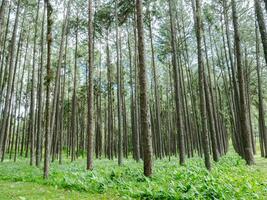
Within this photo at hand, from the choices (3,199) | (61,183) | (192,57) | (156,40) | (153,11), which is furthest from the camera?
(192,57)

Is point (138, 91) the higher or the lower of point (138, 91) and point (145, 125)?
the higher

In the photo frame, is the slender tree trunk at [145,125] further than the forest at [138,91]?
Yes

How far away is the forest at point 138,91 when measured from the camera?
310 inches

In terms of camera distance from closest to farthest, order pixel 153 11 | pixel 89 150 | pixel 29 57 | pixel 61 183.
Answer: pixel 61 183 → pixel 89 150 → pixel 153 11 → pixel 29 57

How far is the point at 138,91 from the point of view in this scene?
888 inches

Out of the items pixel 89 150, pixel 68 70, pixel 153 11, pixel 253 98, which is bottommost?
pixel 89 150

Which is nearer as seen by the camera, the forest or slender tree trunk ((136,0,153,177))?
the forest

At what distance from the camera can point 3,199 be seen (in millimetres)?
6445

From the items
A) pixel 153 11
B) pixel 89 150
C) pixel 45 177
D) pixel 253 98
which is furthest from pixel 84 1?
pixel 253 98

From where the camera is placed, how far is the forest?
7.87 m

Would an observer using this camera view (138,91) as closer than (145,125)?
No

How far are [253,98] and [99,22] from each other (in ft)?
69.4

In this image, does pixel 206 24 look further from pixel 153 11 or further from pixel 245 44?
pixel 153 11

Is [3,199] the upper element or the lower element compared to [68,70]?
lower
